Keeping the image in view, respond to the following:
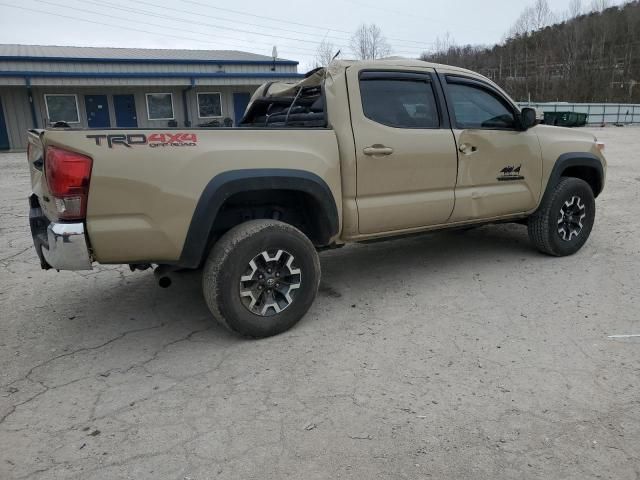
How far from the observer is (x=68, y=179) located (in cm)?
297

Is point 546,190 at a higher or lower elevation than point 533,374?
higher

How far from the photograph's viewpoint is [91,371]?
3.29 meters

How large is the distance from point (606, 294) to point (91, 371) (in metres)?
4.21

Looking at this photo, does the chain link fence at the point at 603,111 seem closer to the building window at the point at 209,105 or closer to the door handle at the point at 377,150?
the building window at the point at 209,105

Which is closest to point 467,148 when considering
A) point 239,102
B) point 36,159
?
point 36,159

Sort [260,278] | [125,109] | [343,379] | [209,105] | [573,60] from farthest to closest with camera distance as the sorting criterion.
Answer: [573,60]
[209,105]
[125,109]
[260,278]
[343,379]

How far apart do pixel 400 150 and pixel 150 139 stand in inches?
78.3

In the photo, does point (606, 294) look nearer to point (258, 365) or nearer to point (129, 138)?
point (258, 365)

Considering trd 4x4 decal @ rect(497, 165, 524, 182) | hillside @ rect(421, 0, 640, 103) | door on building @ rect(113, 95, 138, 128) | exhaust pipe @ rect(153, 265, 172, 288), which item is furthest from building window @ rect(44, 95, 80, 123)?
hillside @ rect(421, 0, 640, 103)

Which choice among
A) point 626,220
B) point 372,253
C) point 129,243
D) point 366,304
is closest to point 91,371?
point 129,243

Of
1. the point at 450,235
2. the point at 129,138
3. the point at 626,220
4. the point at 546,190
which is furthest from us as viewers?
the point at 626,220

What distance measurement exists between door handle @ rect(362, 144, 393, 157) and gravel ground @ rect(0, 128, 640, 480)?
1299 mm

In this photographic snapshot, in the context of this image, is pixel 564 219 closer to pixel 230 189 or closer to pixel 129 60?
pixel 230 189

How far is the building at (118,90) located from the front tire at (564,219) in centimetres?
1826
